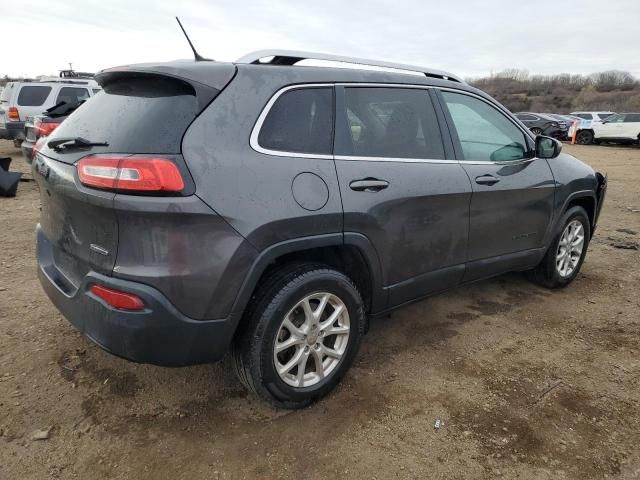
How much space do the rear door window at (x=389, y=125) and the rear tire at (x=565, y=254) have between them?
5.81 feet

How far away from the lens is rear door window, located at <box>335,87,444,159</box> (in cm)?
267

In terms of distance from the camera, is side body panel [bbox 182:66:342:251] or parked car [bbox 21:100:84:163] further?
parked car [bbox 21:100:84:163]

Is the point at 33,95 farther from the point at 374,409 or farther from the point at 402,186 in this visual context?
the point at 374,409

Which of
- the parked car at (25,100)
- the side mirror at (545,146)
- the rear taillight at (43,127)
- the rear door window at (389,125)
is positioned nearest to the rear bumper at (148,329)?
the rear door window at (389,125)

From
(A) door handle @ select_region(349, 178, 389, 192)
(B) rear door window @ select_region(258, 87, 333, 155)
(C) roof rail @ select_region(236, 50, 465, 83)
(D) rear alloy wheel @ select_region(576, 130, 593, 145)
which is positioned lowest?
(D) rear alloy wheel @ select_region(576, 130, 593, 145)

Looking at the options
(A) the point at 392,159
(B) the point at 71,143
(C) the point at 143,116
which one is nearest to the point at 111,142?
(C) the point at 143,116

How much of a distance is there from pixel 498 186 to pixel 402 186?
3.31 ft

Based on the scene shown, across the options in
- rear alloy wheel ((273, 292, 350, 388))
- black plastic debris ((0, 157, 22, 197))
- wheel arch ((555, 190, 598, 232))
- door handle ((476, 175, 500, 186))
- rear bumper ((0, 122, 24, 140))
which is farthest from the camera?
rear bumper ((0, 122, 24, 140))

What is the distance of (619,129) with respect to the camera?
21734 mm

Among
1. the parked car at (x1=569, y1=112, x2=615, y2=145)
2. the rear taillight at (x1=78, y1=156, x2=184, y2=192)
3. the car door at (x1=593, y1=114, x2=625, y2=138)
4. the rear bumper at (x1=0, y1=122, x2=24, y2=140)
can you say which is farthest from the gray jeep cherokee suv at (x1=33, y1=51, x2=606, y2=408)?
the parked car at (x1=569, y1=112, x2=615, y2=145)

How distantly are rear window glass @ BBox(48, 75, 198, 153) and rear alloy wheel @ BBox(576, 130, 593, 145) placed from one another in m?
25.1

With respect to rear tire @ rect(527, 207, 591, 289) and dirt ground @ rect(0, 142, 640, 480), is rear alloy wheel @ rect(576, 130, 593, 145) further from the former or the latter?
dirt ground @ rect(0, 142, 640, 480)

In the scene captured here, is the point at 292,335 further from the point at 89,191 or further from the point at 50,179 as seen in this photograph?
the point at 50,179

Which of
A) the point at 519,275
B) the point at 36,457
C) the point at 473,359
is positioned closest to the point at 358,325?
the point at 473,359
